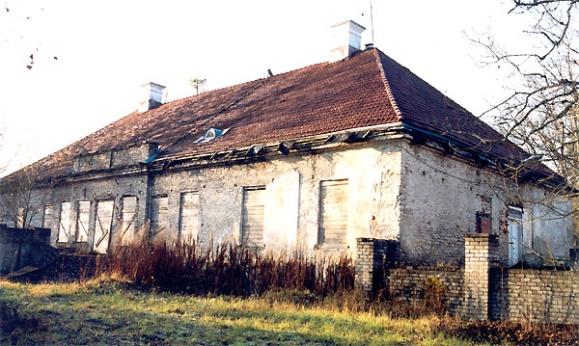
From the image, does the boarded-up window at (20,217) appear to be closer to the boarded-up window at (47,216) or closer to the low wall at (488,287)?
the boarded-up window at (47,216)

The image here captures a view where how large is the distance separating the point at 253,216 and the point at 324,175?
274cm

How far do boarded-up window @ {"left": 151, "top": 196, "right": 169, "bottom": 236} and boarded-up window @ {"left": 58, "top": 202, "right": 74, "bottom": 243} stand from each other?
5.42m

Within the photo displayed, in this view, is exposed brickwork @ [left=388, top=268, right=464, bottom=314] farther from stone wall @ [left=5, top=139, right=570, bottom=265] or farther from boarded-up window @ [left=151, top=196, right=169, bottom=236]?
boarded-up window @ [left=151, top=196, right=169, bottom=236]

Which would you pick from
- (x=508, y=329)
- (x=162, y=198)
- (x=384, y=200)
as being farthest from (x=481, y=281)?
(x=162, y=198)

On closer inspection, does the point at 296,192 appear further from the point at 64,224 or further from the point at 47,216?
the point at 47,216

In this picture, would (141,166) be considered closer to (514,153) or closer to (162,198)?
(162,198)

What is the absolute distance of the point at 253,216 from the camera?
54.5ft

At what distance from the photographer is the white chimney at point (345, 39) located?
65.7 feet

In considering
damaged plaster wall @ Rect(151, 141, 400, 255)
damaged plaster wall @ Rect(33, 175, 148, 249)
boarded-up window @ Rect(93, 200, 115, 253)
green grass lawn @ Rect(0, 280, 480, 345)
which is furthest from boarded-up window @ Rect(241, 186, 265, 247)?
boarded-up window @ Rect(93, 200, 115, 253)

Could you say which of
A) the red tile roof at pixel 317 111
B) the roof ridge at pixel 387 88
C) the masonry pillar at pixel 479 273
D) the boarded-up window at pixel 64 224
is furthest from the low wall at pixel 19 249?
the masonry pillar at pixel 479 273

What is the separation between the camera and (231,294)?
13.9 metres

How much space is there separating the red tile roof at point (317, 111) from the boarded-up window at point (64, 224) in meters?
1.36

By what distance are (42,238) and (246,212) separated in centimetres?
668

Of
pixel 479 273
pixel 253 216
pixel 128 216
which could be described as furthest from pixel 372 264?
pixel 128 216
